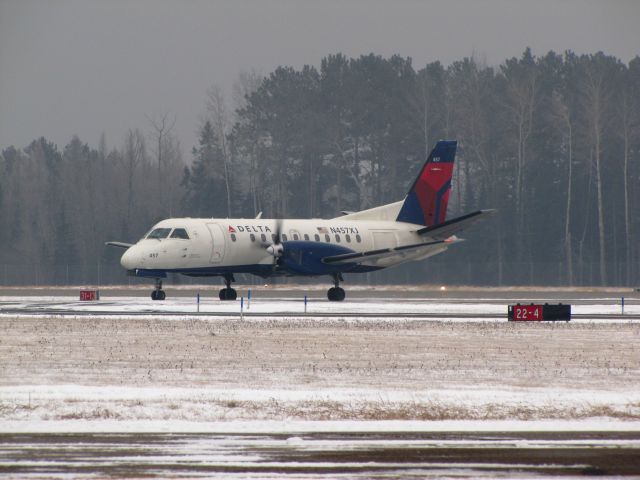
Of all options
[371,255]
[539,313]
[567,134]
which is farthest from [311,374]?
[567,134]

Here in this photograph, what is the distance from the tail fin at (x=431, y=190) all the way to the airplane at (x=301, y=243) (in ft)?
0.17

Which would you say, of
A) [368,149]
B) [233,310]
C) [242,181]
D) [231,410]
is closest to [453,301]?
[233,310]

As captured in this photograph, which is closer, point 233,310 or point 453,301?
point 233,310

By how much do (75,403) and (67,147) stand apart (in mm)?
160073

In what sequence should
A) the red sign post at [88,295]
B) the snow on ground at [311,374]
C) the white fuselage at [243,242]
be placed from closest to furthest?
Answer: the snow on ground at [311,374]
the white fuselage at [243,242]
the red sign post at [88,295]

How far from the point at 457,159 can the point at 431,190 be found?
50.0 m

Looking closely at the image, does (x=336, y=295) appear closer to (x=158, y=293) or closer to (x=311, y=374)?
(x=158, y=293)

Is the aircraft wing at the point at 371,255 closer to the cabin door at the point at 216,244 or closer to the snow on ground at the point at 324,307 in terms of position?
the snow on ground at the point at 324,307

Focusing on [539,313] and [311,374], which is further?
[539,313]

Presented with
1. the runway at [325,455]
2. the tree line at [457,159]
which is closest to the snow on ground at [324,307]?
the runway at [325,455]

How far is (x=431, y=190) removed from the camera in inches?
2181

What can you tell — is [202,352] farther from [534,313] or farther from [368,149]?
[368,149]

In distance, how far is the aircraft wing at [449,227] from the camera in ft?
162

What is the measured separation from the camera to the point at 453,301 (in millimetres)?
50812
